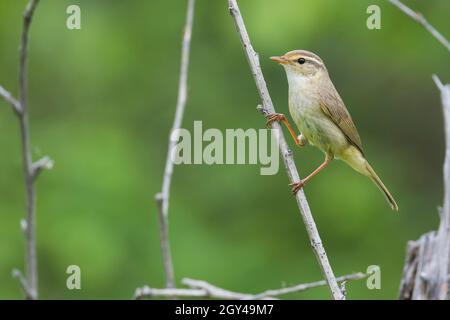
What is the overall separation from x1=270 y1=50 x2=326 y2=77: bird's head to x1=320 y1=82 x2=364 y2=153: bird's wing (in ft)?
0.63

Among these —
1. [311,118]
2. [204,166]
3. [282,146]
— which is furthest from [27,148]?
[204,166]

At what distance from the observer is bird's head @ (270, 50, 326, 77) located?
201 inches

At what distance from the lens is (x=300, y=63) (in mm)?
5137

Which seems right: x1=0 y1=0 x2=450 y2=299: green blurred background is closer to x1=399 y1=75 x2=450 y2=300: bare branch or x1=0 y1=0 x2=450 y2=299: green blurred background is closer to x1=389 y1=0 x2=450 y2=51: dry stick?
x1=389 y1=0 x2=450 y2=51: dry stick

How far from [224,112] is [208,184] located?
79 centimetres

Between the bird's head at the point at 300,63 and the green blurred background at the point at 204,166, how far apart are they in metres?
1.73

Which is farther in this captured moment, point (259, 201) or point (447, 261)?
point (259, 201)

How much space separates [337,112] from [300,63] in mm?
476

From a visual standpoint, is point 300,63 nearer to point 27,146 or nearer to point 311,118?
point 311,118

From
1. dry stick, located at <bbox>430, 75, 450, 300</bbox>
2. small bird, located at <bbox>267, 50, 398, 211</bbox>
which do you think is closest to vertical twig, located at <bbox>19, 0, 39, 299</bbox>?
dry stick, located at <bbox>430, 75, 450, 300</bbox>

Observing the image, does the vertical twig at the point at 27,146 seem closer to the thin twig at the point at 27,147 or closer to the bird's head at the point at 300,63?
the thin twig at the point at 27,147
